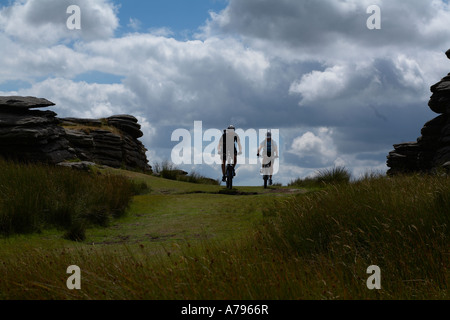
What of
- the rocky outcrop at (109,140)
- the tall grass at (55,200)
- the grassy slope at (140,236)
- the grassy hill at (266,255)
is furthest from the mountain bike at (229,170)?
the rocky outcrop at (109,140)

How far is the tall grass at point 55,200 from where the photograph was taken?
30.5 feet

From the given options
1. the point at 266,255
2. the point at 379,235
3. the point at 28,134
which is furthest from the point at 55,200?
the point at 28,134

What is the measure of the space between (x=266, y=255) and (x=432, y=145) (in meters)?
22.5

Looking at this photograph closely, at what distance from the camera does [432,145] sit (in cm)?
2530

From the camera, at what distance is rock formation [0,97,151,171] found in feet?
62.0

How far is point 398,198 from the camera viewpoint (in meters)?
7.25

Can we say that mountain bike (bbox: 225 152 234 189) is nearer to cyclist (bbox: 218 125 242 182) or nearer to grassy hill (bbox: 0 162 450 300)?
cyclist (bbox: 218 125 242 182)

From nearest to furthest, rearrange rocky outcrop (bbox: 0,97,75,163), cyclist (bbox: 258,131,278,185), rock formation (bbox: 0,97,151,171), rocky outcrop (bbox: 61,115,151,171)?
rocky outcrop (bbox: 0,97,75,163), rock formation (bbox: 0,97,151,171), cyclist (bbox: 258,131,278,185), rocky outcrop (bbox: 61,115,151,171)

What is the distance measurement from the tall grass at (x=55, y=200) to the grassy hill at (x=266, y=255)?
32cm

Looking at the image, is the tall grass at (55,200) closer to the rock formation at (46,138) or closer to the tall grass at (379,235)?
the tall grass at (379,235)

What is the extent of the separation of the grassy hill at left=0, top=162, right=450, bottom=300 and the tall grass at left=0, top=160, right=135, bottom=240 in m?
0.32

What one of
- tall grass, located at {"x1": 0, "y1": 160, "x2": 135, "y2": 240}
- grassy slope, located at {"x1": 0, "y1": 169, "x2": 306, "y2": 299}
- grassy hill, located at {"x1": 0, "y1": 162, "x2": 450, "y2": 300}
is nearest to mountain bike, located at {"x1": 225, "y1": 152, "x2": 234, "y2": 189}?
grassy slope, located at {"x1": 0, "y1": 169, "x2": 306, "y2": 299}
